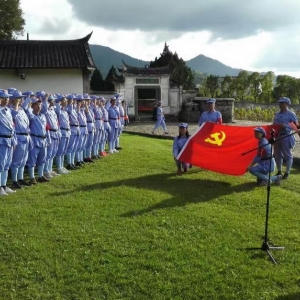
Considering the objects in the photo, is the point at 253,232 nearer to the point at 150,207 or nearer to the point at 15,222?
the point at 150,207

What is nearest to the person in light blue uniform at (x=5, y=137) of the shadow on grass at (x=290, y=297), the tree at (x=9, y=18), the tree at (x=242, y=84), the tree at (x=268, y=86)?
the shadow on grass at (x=290, y=297)

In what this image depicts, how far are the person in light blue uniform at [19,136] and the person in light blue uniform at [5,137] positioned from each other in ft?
1.10

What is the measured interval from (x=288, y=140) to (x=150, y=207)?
4.44 meters

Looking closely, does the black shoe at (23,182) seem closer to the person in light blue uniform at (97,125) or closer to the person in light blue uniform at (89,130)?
the person in light blue uniform at (89,130)

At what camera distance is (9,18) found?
35.4 metres

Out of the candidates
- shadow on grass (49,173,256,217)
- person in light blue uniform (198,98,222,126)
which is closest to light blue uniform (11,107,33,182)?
shadow on grass (49,173,256,217)

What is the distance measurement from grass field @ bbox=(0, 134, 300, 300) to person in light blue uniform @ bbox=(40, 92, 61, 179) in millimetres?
906

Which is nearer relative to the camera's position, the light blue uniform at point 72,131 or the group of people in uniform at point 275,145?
the group of people in uniform at point 275,145

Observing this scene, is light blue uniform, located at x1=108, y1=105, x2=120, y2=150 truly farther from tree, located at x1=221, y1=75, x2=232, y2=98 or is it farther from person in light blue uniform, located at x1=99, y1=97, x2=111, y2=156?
tree, located at x1=221, y1=75, x2=232, y2=98

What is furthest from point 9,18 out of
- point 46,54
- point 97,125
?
point 97,125

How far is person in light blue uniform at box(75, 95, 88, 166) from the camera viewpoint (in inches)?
492

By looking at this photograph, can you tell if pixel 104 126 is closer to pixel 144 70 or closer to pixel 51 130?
pixel 51 130

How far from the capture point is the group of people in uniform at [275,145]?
33.0 feet

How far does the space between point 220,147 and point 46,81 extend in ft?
51.2
